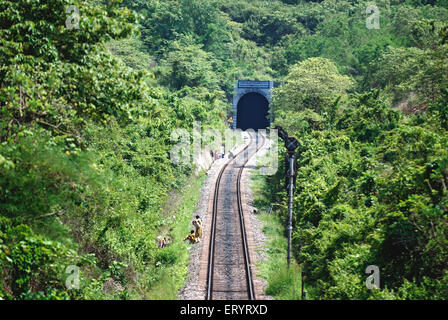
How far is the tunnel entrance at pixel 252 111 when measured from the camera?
6550cm

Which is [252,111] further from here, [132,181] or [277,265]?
[277,265]

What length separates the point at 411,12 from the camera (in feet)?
164

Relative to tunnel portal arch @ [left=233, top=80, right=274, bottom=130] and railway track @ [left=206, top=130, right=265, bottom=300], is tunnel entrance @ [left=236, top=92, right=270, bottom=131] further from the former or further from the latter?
railway track @ [left=206, top=130, right=265, bottom=300]

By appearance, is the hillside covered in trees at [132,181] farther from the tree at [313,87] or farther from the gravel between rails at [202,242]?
the tree at [313,87]

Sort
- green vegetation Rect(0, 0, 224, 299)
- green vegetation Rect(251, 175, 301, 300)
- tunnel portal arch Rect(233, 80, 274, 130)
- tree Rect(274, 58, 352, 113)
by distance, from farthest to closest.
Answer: tunnel portal arch Rect(233, 80, 274, 130)
tree Rect(274, 58, 352, 113)
green vegetation Rect(251, 175, 301, 300)
green vegetation Rect(0, 0, 224, 299)

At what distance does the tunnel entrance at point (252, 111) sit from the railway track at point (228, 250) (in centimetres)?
3820

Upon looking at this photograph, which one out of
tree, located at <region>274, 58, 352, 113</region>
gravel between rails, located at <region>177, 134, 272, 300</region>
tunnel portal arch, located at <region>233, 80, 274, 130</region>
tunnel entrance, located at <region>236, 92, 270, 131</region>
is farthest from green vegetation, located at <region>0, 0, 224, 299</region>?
tunnel entrance, located at <region>236, 92, 270, 131</region>

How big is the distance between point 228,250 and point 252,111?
51.4 m

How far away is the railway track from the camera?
13.4 m

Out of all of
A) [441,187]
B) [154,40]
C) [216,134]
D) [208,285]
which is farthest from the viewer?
[154,40]

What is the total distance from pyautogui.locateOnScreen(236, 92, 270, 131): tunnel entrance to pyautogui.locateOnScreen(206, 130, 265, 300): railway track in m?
38.2
